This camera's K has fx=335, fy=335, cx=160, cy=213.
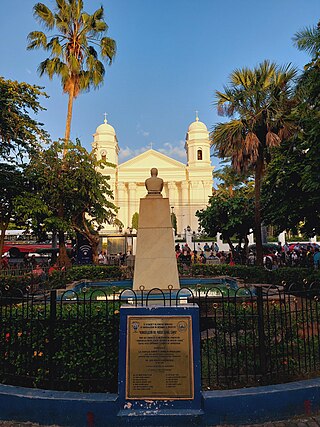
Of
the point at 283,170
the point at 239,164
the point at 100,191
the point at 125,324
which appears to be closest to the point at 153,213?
the point at 125,324

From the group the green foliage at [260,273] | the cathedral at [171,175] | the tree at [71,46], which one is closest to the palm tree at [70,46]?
the tree at [71,46]

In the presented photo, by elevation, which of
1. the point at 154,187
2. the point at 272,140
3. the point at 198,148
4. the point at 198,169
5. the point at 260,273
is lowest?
the point at 260,273

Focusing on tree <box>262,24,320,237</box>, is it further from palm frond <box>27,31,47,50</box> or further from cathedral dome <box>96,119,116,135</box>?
cathedral dome <box>96,119,116,135</box>

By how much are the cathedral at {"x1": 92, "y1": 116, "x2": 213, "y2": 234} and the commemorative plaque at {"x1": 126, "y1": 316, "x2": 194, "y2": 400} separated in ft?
182

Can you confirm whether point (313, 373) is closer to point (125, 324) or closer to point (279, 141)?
point (125, 324)

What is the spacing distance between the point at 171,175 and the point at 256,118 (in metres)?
50.3

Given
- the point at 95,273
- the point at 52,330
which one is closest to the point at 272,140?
the point at 95,273

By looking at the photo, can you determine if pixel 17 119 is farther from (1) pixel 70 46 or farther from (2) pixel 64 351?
(2) pixel 64 351

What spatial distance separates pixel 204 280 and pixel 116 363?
31.1ft

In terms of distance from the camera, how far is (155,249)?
499 centimetres

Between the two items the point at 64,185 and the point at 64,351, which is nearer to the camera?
the point at 64,351

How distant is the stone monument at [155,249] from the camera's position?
16.1 feet

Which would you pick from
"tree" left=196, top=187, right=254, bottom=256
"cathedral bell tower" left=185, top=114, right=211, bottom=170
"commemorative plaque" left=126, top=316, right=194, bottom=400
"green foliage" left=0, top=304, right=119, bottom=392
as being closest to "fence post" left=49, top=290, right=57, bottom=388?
"green foliage" left=0, top=304, right=119, bottom=392

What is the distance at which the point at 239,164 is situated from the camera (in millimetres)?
13945
